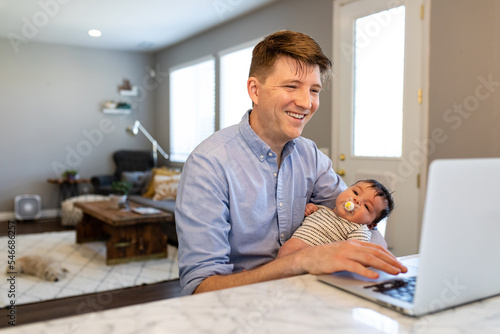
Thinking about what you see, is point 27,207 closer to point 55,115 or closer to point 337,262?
point 55,115

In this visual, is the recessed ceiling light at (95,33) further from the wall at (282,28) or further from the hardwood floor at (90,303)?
the hardwood floor at (90,303)

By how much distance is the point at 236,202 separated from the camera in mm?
1355

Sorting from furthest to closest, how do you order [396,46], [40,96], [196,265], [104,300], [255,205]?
[40,96]
[396,46]
[104,300]
[255,205]
[196,265]

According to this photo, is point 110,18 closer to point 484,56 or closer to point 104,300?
point 104,300

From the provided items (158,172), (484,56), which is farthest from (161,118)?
(484,56)

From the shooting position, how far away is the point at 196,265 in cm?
124

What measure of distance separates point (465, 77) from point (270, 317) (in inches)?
115

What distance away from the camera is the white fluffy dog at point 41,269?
11.8 feet

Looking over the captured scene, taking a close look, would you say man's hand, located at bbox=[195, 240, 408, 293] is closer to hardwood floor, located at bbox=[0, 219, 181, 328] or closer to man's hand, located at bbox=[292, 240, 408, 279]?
man's hand, located at bbox=[292, 240, 408, 279]

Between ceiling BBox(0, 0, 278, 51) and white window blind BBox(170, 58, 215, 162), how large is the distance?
22.0 inches

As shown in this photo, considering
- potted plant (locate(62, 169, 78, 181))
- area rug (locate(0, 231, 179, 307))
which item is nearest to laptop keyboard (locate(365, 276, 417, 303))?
area rug (locate(0, 231, 179, 307))

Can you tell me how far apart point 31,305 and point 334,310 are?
2.91m

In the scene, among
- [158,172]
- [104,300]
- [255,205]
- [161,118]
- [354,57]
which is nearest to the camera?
[255,205]

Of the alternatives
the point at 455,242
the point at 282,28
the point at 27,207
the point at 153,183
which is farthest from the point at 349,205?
the point at 27,207
